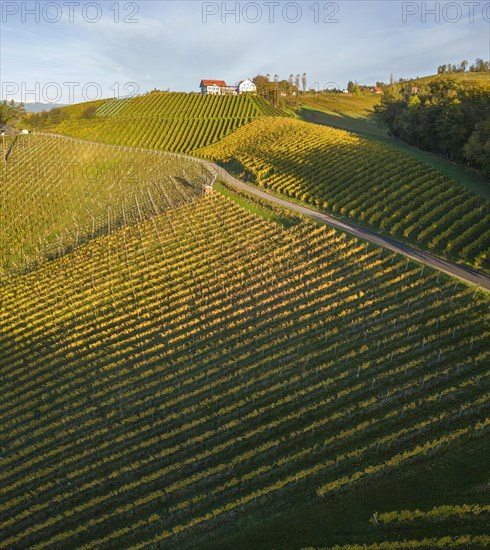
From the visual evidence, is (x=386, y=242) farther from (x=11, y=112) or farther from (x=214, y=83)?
(x=214, y=83)

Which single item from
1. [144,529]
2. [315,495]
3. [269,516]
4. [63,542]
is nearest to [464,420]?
[315,495]

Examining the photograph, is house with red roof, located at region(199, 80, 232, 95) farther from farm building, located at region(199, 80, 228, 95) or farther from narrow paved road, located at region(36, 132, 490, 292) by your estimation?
A: narrow paved road, located at region(36, 132, 490, 292)

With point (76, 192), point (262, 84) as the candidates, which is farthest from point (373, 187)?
point (262, 84)

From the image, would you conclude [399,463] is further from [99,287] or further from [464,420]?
[99,287]

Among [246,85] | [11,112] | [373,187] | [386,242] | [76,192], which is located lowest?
[386,242]

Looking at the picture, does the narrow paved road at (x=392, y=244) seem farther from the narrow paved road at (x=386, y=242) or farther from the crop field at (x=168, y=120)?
the crop field at (x=168, y=120)

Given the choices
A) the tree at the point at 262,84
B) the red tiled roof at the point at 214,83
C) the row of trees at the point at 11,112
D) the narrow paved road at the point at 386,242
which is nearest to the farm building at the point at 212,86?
the red tiled roof at the point at 214,83
